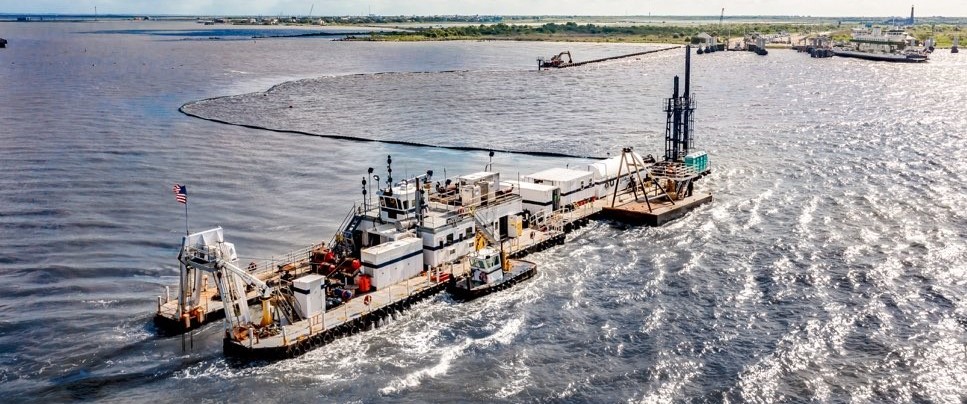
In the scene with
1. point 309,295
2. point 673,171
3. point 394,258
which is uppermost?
point 673,171

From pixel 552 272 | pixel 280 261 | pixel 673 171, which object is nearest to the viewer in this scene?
pixel 280 261

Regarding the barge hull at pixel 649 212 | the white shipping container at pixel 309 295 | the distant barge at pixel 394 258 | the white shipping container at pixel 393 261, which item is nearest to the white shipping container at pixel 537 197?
the distant barge at pixel 394 258

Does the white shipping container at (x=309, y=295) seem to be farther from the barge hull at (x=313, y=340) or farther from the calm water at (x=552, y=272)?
the calm water at (x=552, y=272)

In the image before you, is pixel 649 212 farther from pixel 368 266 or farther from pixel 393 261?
pixel 368 266

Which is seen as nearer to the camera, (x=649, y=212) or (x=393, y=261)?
(x=393, y=261)

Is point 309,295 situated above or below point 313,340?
above

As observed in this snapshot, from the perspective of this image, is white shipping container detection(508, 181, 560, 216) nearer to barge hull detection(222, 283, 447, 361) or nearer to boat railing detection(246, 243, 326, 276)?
boat railing detection(246, 243, 326, 276)

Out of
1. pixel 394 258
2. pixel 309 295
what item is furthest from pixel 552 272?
pixel 309 295

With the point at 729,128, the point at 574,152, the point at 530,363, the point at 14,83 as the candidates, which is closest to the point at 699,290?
the point at 530,363
